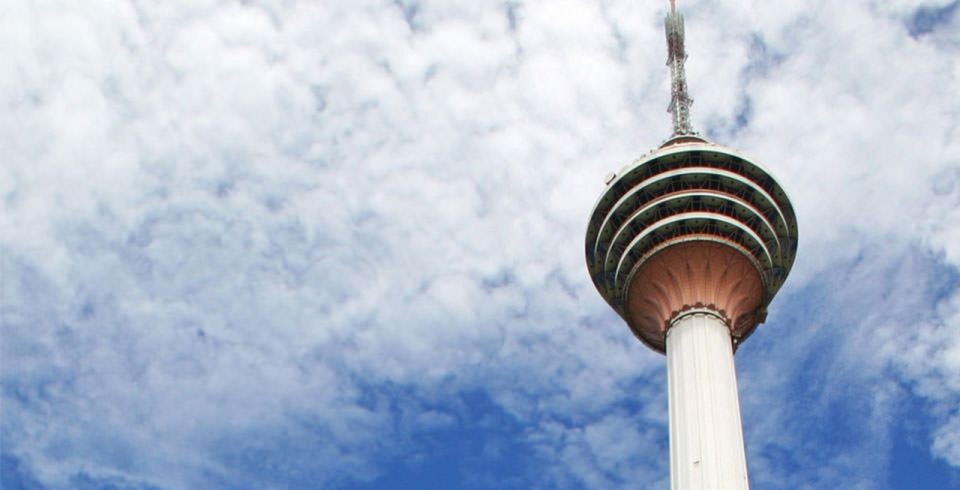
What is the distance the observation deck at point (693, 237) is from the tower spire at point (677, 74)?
14.2 ft

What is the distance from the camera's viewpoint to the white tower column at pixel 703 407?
48.4 m

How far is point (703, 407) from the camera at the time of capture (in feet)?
166

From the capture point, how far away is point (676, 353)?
54.0 m

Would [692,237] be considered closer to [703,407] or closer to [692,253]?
[692,253]

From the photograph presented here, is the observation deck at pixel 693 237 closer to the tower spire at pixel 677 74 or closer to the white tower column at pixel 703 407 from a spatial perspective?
the white tower column at pixel 703 407

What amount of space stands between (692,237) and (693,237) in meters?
0.06

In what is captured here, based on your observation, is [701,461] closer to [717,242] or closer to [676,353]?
[676,353]

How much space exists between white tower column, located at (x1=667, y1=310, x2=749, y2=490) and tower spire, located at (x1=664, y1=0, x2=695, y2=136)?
49.9 feet

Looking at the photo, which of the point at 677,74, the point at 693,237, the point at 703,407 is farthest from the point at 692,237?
the point at 677,74

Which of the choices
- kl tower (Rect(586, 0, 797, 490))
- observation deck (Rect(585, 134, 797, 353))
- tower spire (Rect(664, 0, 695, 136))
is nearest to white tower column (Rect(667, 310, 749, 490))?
kl tower (Rect(586, 0, 797, 490))

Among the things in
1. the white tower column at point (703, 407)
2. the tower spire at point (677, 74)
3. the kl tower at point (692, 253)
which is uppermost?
the tower spire at point (677, 74)

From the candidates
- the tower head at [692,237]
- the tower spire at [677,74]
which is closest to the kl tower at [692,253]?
the tower head at [692,237]

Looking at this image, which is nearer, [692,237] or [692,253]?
[692,253]

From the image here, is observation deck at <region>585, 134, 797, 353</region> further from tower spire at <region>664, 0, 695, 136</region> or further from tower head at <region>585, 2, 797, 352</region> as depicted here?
tower spire at <region>664, 0, 695, 136</region>
